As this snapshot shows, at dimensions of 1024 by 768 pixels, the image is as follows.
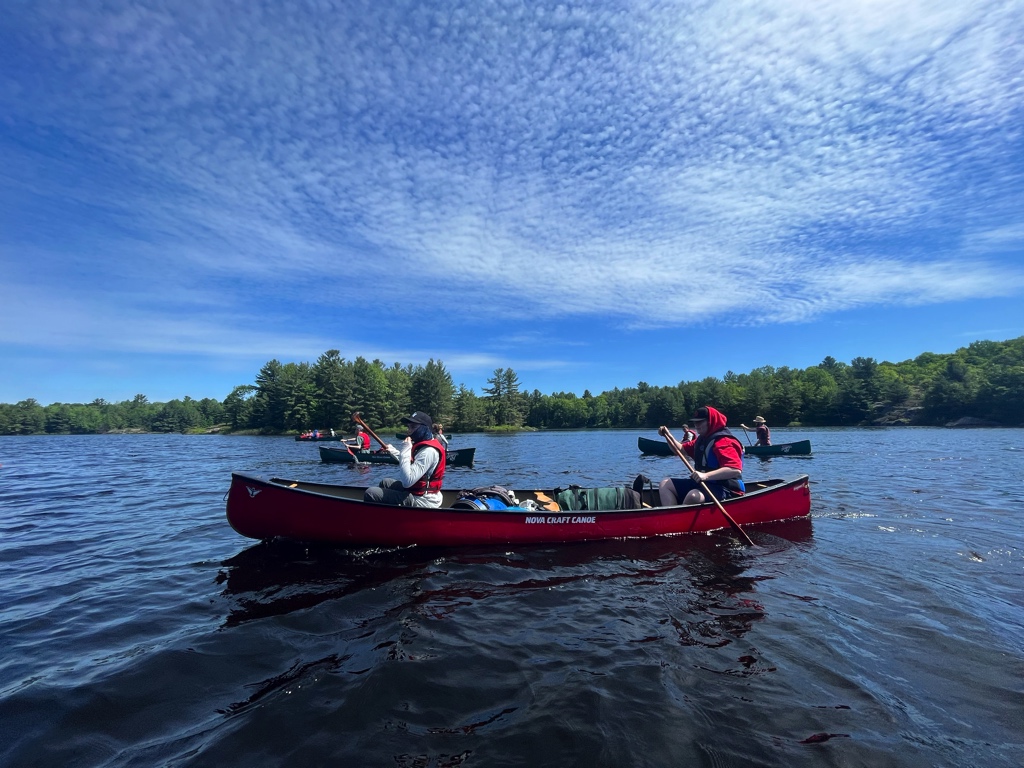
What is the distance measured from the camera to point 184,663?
4.64 m

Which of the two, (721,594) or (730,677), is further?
(721,594)

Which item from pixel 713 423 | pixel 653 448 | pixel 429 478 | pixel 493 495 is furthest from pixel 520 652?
pixel 653 448

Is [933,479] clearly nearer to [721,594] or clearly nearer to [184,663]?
[721,594]

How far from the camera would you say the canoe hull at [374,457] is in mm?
26531

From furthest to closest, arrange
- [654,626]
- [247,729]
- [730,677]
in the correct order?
[654,626], [730,677], [247,729]

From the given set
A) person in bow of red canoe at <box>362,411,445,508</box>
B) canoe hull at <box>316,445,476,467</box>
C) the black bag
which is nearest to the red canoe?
person in bow of red canoe at <box>362,411,445,508</box>

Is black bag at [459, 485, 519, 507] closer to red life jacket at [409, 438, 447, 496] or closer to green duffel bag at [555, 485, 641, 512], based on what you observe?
red life jacket at [409, 438, 447, 496]

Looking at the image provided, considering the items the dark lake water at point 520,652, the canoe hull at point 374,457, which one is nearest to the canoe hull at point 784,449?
the canoe hull at point 374,457

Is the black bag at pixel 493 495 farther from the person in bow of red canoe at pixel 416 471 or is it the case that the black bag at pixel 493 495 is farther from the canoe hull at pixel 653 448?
the canoe hull at pixel 653 448

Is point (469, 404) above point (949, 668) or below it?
above

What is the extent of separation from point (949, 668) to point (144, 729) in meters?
7.32

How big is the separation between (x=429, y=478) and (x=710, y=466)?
5720mm

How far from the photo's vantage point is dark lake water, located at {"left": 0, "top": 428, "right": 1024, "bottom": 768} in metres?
3.52

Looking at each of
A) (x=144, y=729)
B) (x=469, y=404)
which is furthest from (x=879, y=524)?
(x=469, y=404)
